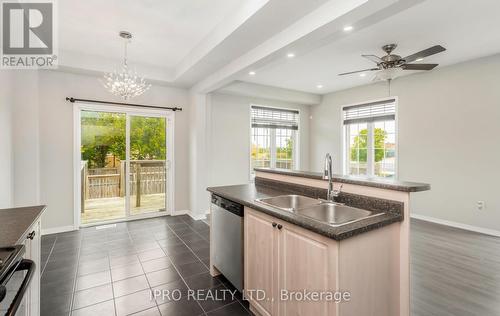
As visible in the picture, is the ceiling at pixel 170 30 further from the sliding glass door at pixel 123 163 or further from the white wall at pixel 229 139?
the white wall at pixel 229 139

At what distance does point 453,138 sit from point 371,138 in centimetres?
157

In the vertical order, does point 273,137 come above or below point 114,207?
above

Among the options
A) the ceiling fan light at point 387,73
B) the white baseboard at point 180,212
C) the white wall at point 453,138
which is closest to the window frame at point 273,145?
the white baseboard at point 180,212

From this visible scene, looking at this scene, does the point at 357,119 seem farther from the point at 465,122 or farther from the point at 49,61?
the point at 49,61

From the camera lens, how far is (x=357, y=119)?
5801 millimetres

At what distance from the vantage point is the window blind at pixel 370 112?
518 cm

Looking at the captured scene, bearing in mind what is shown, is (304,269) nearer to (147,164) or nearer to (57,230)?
(147,164)

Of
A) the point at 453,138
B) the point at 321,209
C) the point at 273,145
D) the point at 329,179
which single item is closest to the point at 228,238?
the point at 321,209

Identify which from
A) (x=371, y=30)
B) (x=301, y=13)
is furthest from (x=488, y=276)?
(x=301, y=13)

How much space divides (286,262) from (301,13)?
7.40 ft

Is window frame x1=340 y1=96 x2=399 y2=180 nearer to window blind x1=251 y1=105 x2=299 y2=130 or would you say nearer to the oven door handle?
window blind x1=251 y1=105 x2=299 y2=130

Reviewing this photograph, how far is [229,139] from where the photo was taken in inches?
220

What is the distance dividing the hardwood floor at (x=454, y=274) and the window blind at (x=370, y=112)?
8.41ft

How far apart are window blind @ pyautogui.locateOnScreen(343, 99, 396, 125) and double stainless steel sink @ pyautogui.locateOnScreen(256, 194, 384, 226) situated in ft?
13.2
